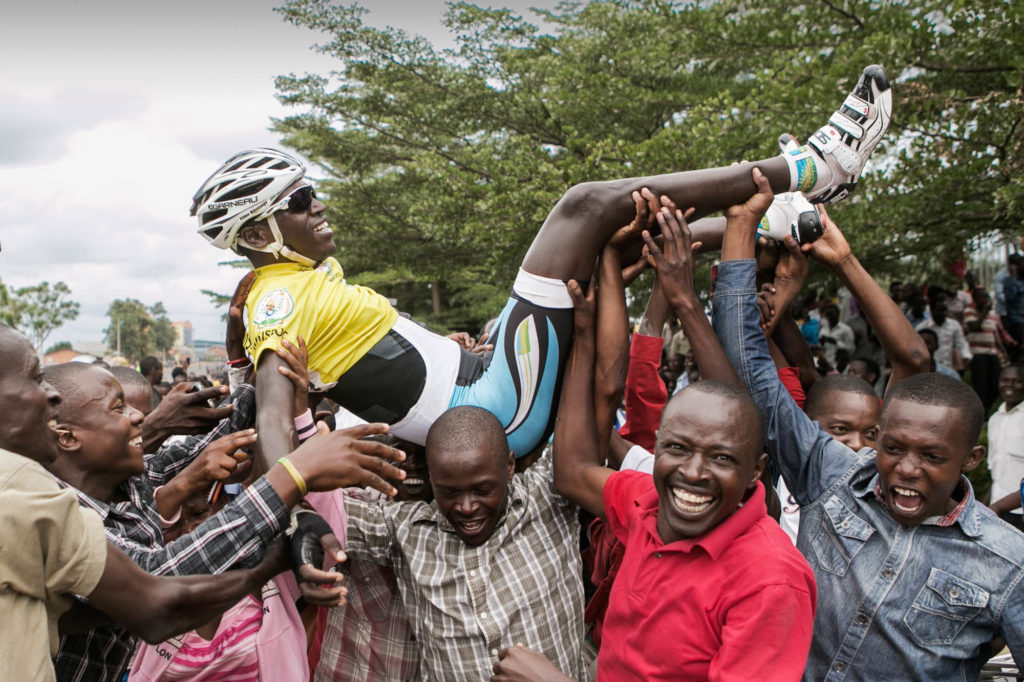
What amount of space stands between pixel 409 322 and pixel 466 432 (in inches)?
29.0

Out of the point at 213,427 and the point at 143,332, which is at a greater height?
the point at 213,427

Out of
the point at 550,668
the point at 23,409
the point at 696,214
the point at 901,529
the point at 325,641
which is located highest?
the point at 696,214

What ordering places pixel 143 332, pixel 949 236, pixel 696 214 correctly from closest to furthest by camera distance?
pixel 696 214 → pixel 949 236 → pixel 143 332

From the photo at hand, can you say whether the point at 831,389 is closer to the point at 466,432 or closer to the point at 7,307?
the point at 466,432

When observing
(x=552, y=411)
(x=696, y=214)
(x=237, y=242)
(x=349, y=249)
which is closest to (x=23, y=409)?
(x=237, y=242)

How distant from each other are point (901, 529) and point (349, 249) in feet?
48.1

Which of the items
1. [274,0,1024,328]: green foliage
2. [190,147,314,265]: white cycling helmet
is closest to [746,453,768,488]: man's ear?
[190,147,314,265]: white cycling helmet

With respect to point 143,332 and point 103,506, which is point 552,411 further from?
point 143,332

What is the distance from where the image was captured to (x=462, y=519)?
2.64 metres

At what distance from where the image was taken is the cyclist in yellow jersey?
2918 mm

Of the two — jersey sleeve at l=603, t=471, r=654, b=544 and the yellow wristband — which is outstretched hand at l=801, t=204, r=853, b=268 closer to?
jersey sleeve at l=603, t=471, r=654, b=544

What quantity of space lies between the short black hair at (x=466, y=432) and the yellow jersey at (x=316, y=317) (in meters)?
0.52

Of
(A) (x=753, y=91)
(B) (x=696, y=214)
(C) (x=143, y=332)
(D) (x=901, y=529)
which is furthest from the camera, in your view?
(C) (x=143, y=332)

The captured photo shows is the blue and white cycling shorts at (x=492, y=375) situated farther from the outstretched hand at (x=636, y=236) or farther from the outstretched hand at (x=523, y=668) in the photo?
the outstretched hand at (x=523, y=668)
